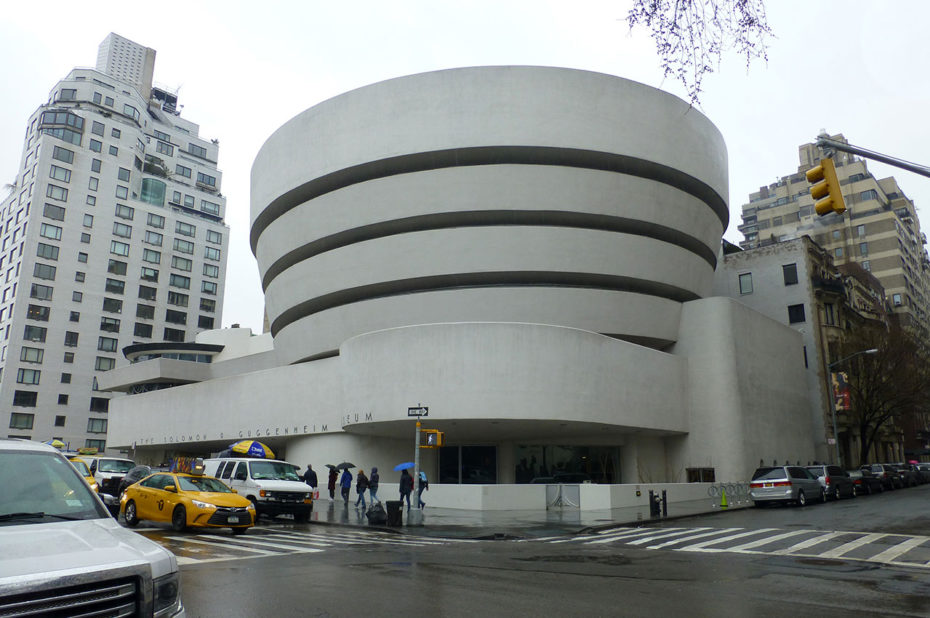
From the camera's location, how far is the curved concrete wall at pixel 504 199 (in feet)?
124

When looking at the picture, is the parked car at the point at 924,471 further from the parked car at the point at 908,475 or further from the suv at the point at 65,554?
the suv at the point at 65,554

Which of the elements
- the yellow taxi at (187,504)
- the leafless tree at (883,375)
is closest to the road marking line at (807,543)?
the yellow taxi at (187,504)

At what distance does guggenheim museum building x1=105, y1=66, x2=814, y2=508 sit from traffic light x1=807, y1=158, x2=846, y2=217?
22795 mm

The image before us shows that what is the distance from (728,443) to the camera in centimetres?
3934

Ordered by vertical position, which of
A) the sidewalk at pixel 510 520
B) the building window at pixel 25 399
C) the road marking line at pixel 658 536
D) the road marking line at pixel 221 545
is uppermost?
the building window at pixel 25 399

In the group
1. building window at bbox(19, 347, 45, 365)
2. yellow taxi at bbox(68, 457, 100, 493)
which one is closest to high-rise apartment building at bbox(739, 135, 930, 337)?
yellow taxi at bbox(68, 457, 100, 493)

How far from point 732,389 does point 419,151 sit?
75.3 feet

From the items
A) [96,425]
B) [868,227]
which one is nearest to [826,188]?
[96,425]

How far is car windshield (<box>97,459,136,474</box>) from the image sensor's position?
28688 millimetres

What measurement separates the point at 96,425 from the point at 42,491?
84.7 meters

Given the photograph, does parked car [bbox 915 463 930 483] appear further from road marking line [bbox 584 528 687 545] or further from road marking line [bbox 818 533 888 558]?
road marking line [bbox 584 528 687 545]

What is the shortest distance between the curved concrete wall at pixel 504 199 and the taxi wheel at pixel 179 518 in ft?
75.3

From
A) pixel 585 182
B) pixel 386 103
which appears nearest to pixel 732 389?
pixel 585 182

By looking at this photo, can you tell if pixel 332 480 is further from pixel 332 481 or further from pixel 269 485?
pixel 269 485
